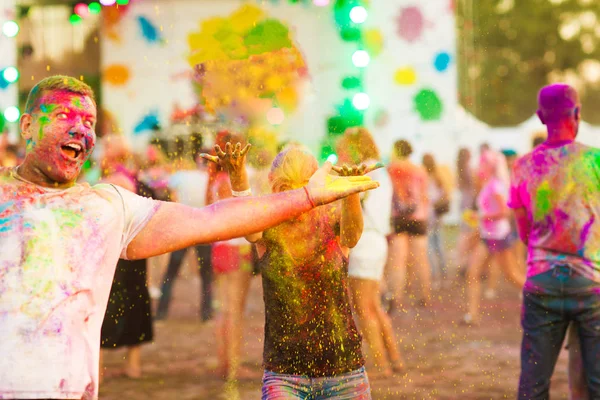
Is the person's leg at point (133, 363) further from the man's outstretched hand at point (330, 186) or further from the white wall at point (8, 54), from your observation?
the man's outstretched hand at point (330, 186)

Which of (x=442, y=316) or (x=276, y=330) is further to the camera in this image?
(x=442, y=316)

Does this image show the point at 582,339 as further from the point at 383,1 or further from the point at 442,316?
the point at 383,1

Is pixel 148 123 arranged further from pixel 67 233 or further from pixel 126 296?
pixel 67 233

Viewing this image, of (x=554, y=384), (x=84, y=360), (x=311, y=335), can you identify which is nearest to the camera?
(x=84, y=360)

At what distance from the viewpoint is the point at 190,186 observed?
296 inches

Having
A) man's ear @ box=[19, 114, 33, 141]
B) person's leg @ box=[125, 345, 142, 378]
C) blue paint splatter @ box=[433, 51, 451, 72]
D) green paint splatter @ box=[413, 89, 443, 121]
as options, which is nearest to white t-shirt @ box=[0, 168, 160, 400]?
man's ear @ box=[19, 114, 33, 141]

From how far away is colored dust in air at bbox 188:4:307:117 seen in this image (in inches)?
217

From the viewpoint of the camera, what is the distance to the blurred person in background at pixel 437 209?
1005 cm

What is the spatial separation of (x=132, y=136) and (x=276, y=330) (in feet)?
16.9

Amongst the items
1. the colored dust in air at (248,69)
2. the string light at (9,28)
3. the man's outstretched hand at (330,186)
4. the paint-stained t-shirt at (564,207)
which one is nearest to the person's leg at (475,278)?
the colored dust in air at (248,69)

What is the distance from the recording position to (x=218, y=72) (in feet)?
→ 18.7

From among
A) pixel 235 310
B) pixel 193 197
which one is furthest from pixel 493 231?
pixel 235 310

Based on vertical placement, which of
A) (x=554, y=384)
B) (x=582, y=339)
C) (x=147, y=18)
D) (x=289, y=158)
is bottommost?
(x=554, y=384)

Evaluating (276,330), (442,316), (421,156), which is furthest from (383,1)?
(276,330)
